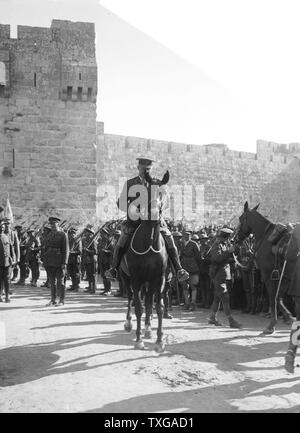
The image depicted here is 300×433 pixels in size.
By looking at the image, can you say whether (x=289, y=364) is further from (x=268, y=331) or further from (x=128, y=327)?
(x=128, y=327)

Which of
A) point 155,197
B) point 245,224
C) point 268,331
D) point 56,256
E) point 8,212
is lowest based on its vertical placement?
point 268,331

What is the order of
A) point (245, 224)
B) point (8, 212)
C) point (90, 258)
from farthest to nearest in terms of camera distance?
point (8, 212) → point (90, 258) → point (245, 224)

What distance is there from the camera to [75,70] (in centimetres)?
1986

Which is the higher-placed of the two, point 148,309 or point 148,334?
point 148,309

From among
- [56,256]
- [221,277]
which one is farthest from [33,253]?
[221,277]

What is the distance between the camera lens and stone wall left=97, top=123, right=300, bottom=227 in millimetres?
24266

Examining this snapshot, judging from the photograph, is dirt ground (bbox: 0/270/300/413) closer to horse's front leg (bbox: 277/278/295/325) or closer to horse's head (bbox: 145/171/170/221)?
horse's front leg (bbox: 277/278/295/325)

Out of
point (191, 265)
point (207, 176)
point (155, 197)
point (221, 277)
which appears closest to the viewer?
point (155, 197)

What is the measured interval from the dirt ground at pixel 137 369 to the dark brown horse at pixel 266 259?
0.36 metres

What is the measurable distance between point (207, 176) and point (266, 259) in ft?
67.9

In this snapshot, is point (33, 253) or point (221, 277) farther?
point (33, 253)

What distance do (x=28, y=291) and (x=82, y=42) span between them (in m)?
11.0

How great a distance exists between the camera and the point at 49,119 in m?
19.7
